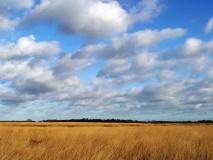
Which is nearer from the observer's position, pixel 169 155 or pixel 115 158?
pixel 115 158

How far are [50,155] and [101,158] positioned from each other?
1187 millimetres

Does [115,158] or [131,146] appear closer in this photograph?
[115,158]

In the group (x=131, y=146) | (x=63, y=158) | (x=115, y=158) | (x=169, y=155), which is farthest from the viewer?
(x=131, y=146)

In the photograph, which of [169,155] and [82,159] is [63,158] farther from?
[169,155]

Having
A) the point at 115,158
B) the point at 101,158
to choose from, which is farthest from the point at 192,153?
the point at 101,158

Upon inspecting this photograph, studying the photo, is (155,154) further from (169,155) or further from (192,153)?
(192,153)

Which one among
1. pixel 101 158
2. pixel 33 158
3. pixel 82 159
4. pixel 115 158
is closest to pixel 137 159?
pixel 115 158

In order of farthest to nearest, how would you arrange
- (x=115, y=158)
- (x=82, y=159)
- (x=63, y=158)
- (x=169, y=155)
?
(x=169, y=155)
(x=115, y=158)
(x=63, y=158)
(x=82, y=159)

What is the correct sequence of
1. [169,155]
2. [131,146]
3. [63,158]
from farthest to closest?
[131,146]
[169,155]
[63,158]

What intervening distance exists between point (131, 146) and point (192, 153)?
192 cm

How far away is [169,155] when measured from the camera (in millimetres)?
7664

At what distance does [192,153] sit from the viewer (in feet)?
25.8

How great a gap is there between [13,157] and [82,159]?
1345 mm

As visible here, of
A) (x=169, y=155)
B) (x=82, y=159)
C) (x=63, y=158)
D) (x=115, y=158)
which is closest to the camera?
(x=82, y=159)
